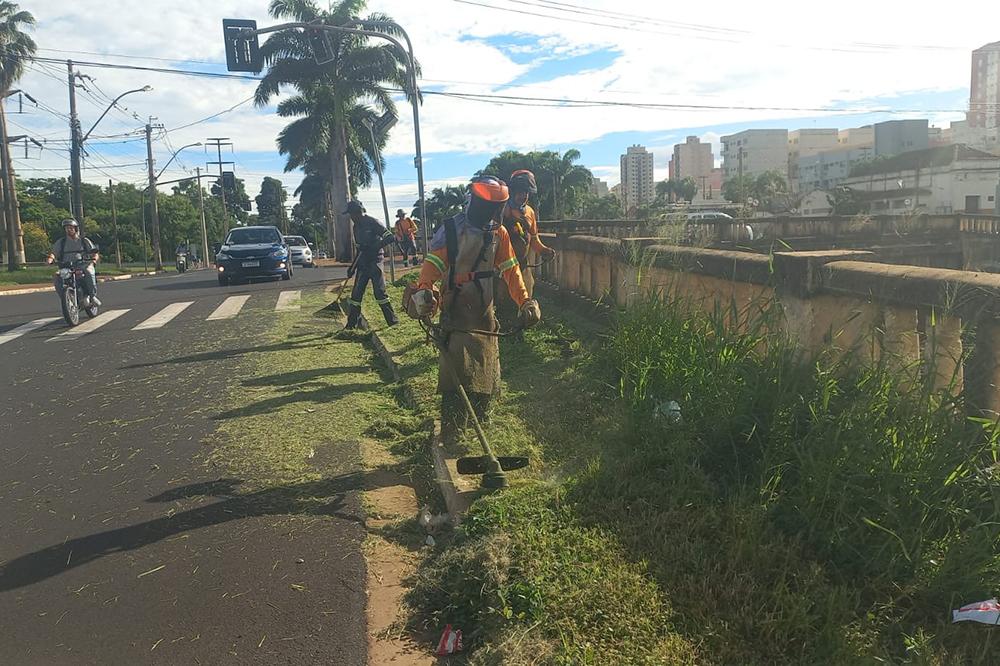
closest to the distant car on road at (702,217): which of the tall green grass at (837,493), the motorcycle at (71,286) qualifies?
the tall green grass at (837,493)

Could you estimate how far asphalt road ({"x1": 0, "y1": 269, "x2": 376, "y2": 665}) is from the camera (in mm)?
3045

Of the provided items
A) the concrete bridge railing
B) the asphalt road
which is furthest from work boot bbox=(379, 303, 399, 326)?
the concrete bridge railing

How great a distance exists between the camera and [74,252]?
39.1 feet

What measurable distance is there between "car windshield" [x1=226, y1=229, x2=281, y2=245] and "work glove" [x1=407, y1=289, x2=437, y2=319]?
54.3 ft

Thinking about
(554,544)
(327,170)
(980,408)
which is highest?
(327,170)

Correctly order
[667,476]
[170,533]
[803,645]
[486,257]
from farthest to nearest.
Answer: [486,257] → [170,533] → [667,476] → [803,645]

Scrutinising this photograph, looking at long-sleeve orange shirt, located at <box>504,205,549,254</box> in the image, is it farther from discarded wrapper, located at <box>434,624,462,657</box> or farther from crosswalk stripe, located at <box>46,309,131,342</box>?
crosswalk stripe, located at <box>46,309,131,342</box>

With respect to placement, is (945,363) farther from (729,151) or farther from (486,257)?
(729,151)

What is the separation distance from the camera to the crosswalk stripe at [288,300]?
13.8m

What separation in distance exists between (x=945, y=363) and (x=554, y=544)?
6.51 ft

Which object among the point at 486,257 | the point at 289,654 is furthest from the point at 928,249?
the point at 289,654

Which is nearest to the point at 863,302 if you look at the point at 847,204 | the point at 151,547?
the point at 151,547

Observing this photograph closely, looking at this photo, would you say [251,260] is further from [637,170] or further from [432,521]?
[637,170]

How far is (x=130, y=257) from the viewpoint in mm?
76312
